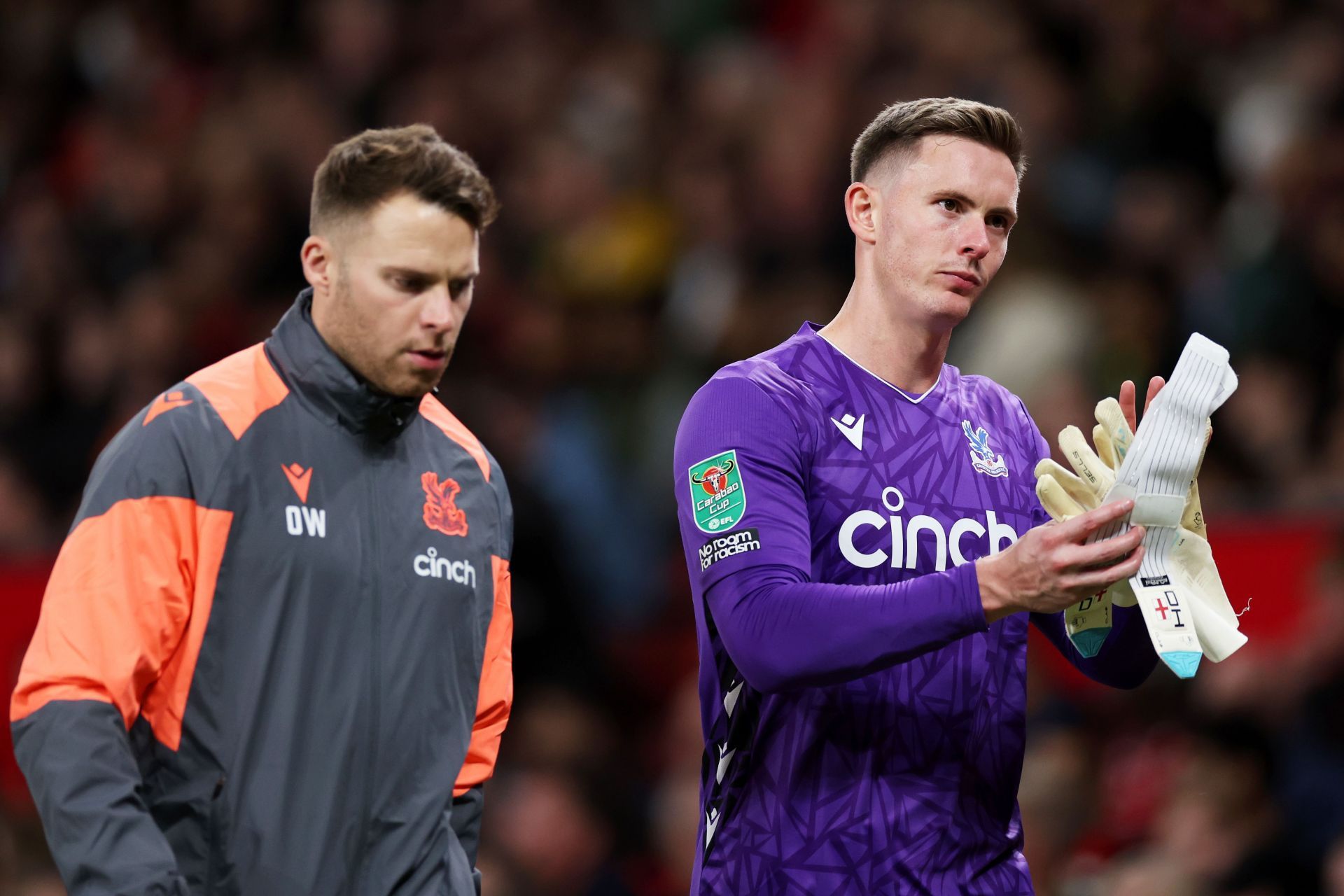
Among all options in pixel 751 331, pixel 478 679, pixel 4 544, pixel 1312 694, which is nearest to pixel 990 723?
pixel 478 679

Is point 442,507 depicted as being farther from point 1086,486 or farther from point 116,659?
point 1086,486

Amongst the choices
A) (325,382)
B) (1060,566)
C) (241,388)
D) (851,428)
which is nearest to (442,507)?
(325,382)

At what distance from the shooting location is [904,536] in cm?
371

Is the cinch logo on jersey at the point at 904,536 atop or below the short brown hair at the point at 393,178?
below

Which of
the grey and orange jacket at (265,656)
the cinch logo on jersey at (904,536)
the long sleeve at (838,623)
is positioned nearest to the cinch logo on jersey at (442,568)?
the grey and orange jacket at (265,656)

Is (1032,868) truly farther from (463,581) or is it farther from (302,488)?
(302,488)

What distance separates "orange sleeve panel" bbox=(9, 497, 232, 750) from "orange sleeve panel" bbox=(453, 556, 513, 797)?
0.65 meters

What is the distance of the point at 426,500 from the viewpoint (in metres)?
3.83

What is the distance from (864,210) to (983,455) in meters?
0.60

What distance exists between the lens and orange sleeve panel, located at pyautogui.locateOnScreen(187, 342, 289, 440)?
3.61 metres

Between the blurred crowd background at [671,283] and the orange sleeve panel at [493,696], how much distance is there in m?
2.46

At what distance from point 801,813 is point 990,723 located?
44 centimetres

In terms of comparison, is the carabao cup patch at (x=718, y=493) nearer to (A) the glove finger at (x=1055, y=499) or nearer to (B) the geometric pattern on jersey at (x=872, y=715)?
(B) the geometric pattern on jersey at (x=872, y=715)

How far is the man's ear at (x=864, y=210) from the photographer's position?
3980mm
